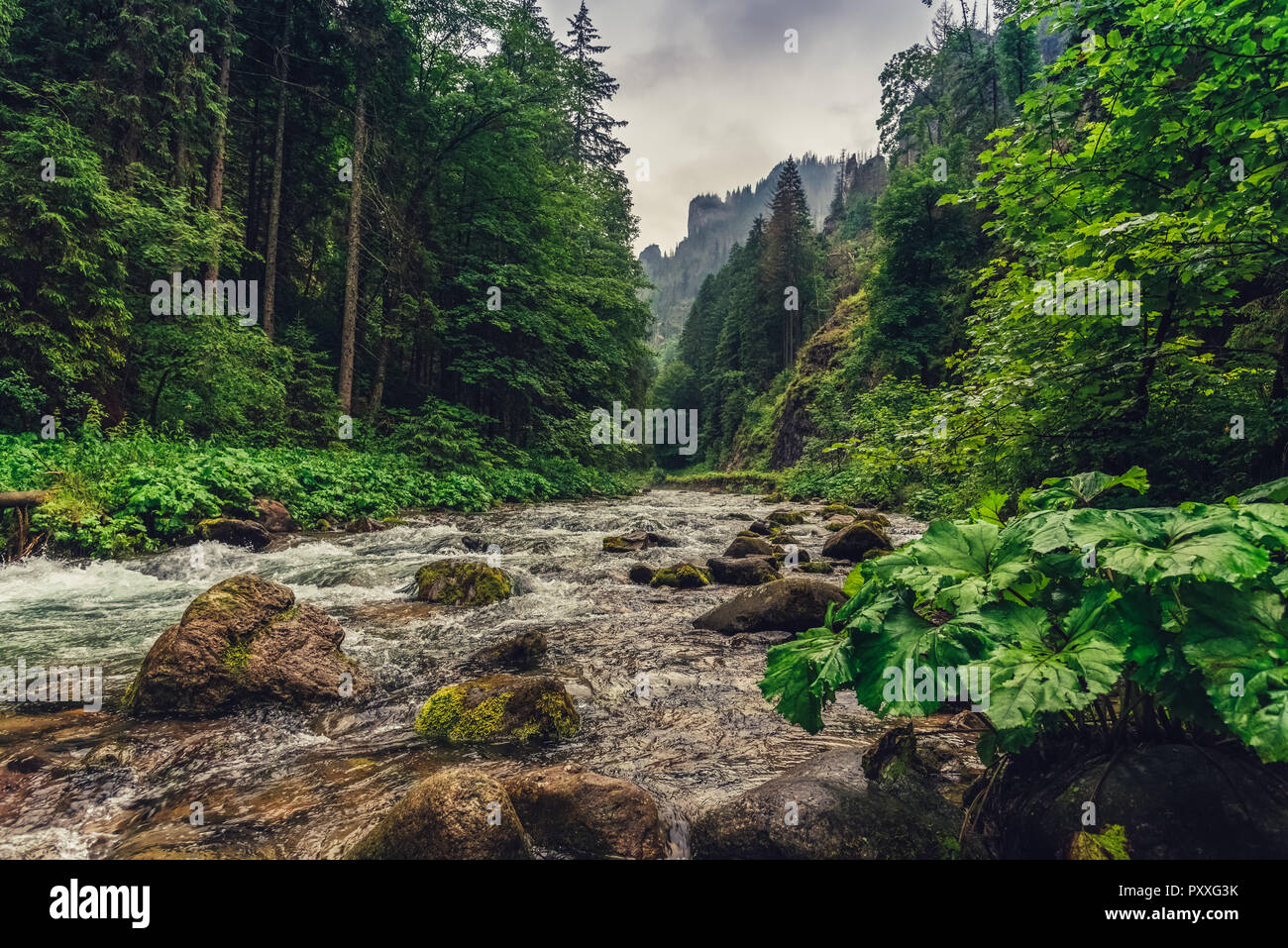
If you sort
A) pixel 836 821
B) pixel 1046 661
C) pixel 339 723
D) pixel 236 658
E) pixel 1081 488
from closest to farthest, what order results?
pixel 1046 661 → pixel 1081 488 → pixel 836 821 → pixel 339 723 → pixel 236 658

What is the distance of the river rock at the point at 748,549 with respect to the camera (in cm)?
1148

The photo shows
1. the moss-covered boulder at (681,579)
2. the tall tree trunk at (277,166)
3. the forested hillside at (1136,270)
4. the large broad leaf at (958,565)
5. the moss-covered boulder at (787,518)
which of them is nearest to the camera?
the large broad leaf at (958,565)

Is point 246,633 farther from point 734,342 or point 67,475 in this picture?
point 734,342

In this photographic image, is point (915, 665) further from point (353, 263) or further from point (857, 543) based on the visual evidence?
point (353, 263)

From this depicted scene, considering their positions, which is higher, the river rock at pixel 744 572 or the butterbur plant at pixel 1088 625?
the butterbur plant at pixel 1088 625

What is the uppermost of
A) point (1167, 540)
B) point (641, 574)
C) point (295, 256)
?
point (295, 256)

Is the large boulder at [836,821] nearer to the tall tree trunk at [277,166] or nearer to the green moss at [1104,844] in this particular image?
the green moss at [1104,844]

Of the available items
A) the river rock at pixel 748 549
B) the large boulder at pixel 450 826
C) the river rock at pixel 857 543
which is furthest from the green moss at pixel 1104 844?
the river rock at pixel 857 543

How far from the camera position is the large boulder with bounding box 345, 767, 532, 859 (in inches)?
107

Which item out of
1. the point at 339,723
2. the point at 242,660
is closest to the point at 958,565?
the point at 339,723

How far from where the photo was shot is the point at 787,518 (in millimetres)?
19516

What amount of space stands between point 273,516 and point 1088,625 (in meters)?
13.5

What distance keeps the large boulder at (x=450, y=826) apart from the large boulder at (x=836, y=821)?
1.04m

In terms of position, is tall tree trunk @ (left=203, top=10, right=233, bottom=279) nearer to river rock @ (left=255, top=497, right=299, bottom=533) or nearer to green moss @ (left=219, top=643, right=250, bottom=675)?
river rock @ (left=255, top=497, right=299, bottom=533)
